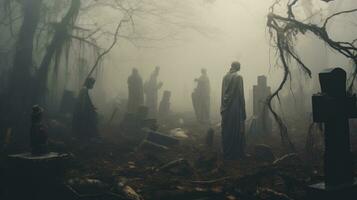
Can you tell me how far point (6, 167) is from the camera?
8.20 meters

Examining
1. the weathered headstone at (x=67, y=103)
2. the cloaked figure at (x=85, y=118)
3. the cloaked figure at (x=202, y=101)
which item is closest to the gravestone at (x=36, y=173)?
the cloaked figure at (x=85, y=118)

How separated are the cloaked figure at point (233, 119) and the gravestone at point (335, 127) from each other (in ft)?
16.8

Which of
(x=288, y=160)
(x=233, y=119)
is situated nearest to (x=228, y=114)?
(x=233, y=119)

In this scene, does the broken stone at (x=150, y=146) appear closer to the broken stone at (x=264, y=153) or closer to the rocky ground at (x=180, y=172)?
the rocky ground at (x=180, y=172)

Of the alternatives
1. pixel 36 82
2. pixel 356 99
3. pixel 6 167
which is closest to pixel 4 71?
pixel 36 82

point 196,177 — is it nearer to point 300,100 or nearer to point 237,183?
point 237,183

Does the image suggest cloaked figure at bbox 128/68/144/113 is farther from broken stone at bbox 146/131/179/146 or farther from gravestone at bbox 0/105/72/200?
gravestone at bbox 0/105/72/200

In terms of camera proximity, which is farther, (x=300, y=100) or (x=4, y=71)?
(x=300, y=100)

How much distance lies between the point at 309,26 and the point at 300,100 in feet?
46.5

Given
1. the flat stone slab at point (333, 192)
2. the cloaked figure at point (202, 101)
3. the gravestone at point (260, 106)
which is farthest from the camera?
the cloaked figure at point (202, 101)

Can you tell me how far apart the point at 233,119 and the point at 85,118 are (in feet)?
16.5

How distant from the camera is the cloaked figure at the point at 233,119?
10875mm

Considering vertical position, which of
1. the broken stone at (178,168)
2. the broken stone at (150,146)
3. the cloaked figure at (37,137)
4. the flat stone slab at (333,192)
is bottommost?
the broken stone at (178,168)

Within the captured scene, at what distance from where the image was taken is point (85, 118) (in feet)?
43.0
